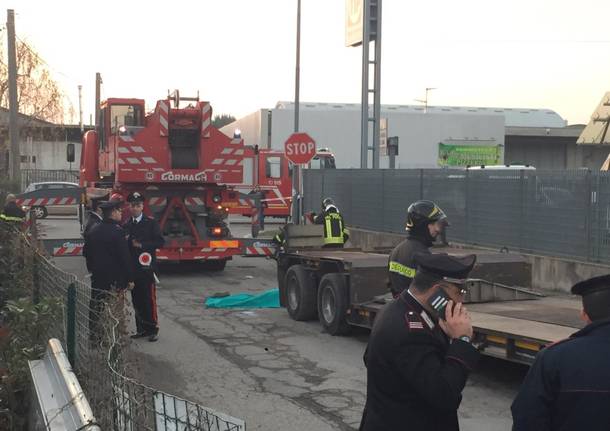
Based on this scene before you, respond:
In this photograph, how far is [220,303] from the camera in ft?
41.5

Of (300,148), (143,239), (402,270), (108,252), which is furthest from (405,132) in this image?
(402,270)

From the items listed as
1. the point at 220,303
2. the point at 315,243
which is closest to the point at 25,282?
the point at 220,303

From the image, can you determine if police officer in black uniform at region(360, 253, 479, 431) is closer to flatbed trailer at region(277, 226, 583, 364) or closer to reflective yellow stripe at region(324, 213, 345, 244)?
flatbed trailer at region(277, 226, 583, 364)

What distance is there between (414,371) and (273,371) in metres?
5.39

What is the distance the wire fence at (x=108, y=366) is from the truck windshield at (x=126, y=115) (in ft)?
28.3

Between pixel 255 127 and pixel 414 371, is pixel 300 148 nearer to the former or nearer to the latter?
pixel 414 371

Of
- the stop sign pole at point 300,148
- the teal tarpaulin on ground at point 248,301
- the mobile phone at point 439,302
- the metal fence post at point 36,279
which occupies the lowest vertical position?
the teal tarpaulin on ground at point 248,301

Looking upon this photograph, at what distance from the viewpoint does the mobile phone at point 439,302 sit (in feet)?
10.9

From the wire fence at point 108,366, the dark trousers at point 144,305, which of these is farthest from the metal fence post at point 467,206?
the wire fence at point 108,366

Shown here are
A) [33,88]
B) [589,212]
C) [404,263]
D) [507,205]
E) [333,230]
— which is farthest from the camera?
[33,88]

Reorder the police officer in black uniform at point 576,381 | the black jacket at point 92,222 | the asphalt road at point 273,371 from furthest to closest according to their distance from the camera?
the black jacket at point 92,222
the asphalt road at point 273,371
the police officer in black uniform at point 576,381

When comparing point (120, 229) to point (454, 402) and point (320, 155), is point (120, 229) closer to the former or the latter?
point (454, 402)

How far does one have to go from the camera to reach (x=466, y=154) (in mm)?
44688

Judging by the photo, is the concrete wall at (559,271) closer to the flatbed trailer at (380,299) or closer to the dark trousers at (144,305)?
the flatbed trailer at (380,299)
